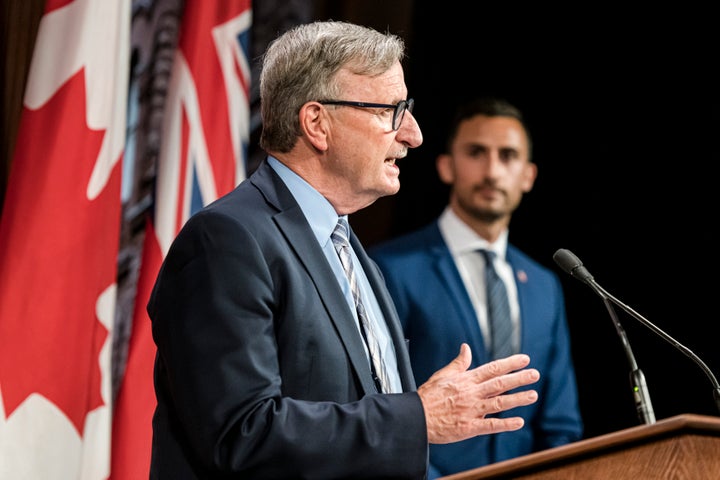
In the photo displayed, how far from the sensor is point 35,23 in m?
2.80

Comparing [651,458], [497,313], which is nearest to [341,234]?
[651,458]

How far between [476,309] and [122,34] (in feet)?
4.84

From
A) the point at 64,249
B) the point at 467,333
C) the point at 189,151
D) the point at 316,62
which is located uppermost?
the point at 316,62

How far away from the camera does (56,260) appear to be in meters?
2.63

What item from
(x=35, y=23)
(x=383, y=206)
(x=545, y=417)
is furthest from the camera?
(x=383, y=206)

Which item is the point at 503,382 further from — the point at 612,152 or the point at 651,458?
the point at 612,152

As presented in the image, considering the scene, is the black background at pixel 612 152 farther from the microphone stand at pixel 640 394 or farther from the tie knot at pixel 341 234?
the microphone stand at pixel 640 394

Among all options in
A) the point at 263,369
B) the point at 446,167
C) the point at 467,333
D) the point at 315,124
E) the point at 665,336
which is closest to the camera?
the point at 263,369

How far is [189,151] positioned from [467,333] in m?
1.07

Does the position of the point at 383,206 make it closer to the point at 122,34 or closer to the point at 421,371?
the point at 421,371

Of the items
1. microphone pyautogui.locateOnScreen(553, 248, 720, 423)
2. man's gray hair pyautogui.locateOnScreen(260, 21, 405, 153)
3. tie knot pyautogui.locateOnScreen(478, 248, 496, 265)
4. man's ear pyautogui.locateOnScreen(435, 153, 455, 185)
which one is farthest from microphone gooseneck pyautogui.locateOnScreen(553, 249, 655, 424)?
man's ear pyautogui.locateOnScreen(435, 153, 455, 185)

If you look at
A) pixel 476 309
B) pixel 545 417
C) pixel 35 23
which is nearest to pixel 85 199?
pixel 35 23

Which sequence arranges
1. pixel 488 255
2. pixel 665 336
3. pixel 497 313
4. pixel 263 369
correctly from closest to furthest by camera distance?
pixel 263 369 → pixel 665 336 → pixel 497 313 → pixel 488 255

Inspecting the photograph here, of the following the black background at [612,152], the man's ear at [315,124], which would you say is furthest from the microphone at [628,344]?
the black background at [612,152]
